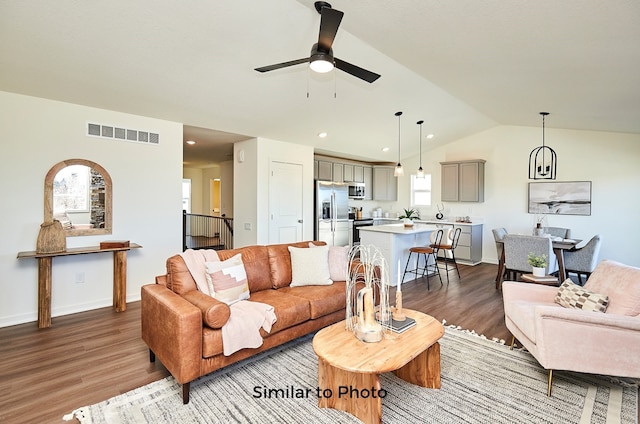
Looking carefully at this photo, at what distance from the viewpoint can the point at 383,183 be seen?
879cm

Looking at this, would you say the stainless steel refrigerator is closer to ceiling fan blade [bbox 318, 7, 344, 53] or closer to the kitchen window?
the kitchen window

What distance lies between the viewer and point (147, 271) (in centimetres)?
454

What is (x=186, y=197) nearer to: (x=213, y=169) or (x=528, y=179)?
(x=213, y=169)

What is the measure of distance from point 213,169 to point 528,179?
8.68 metres

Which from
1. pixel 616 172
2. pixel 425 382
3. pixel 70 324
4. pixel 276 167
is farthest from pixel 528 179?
pixel 70 324

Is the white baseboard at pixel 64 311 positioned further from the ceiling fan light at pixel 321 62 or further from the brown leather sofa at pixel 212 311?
the ceiling fan light at pixel 321 62

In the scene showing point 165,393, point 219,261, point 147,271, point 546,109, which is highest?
point 546,109

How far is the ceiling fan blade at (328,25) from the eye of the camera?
78.3 inches

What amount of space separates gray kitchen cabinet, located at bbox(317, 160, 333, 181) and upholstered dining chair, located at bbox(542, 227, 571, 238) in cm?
451

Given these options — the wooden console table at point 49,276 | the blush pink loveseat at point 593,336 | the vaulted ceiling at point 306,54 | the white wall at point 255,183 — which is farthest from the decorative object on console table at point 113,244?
the blush pink loveseat at point 593,336

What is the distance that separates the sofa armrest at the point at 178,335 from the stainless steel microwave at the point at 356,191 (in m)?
6.00

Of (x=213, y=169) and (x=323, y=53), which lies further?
(x=213, y=169)

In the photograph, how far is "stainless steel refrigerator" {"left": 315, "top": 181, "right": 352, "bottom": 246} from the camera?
22.4ft

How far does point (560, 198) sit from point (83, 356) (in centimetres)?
791
